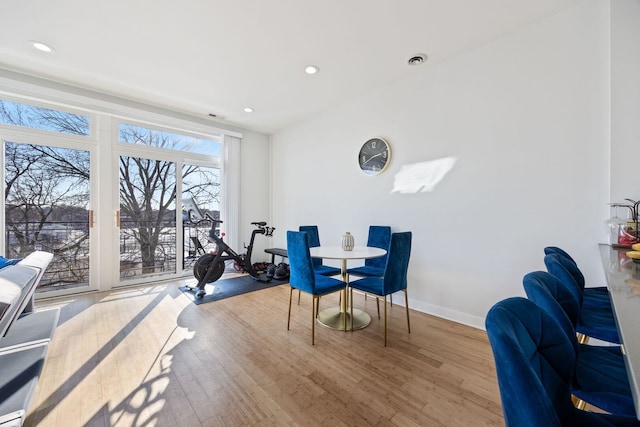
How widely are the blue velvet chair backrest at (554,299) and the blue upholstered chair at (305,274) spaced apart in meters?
1.63

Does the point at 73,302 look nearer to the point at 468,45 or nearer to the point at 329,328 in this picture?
the point at 329,328

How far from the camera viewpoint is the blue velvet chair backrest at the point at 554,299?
906 millimetres

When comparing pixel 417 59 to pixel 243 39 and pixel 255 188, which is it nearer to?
pixel 243 39

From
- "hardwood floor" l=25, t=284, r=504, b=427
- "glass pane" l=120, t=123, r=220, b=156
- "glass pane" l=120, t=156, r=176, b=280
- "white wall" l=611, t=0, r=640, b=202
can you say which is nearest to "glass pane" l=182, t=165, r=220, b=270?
"glass pane" l=120, t=156, r=176, b=280

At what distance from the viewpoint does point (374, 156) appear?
3539mm

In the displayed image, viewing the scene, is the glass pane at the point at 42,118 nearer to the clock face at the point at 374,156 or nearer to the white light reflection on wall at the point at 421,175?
the clock face at the point at 374,156

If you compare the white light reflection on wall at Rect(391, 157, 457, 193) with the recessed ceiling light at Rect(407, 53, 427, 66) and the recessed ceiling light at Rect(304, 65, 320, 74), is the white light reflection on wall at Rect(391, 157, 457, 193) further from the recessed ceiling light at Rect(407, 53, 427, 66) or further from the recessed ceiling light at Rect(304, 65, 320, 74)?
the recessed ceiling light at Rect(304, 65, 320, 74)

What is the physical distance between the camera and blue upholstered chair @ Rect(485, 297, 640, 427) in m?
0.55

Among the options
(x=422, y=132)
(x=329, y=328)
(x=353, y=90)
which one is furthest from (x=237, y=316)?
(x=353, y=90)

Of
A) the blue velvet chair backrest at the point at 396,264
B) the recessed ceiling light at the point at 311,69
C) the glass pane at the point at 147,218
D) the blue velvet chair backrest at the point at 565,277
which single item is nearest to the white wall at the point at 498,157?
the blue velvet chair backrest at the point at 396,264

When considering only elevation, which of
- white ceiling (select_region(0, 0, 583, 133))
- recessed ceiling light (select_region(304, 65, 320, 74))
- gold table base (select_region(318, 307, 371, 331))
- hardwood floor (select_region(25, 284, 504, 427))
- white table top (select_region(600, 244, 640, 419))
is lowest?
hardwood floor (select_region(25, 284, 504, 427))

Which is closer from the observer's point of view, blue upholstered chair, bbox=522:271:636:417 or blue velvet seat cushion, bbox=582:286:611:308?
blue upholstered chair, bbox=522:271:636:417

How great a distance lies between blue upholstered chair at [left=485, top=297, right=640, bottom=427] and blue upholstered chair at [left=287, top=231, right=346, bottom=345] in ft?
5.64

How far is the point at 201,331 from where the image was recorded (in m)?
2.57
